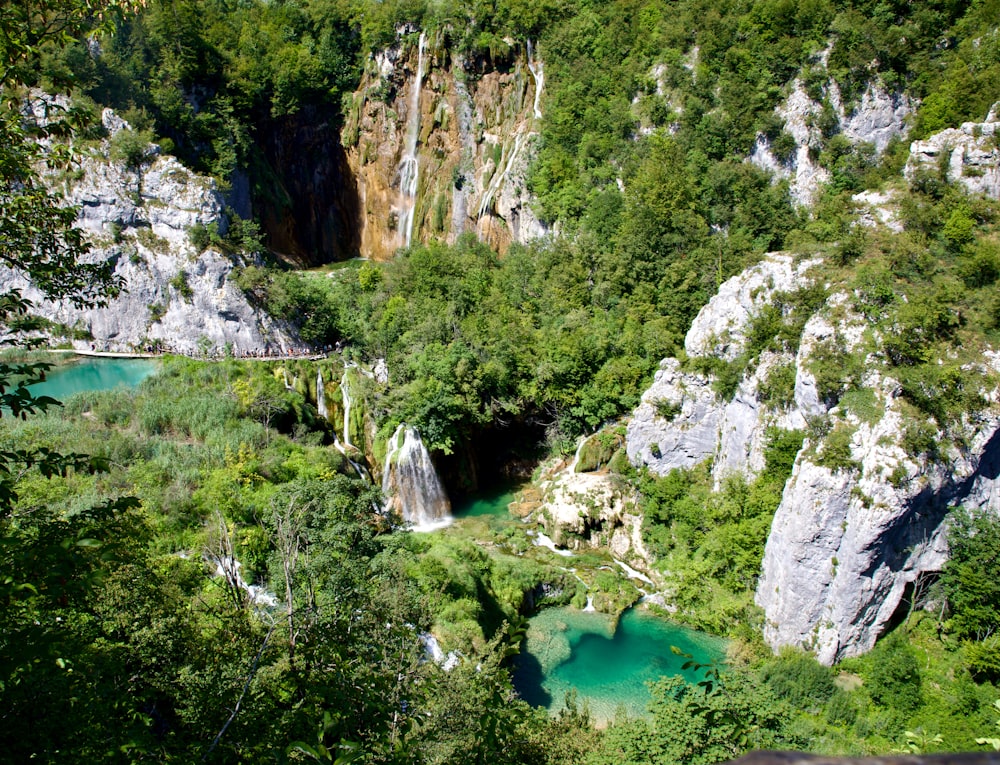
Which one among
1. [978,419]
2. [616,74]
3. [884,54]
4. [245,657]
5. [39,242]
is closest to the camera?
[39,242]

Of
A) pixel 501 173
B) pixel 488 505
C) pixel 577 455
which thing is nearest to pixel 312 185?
pixel 501 173

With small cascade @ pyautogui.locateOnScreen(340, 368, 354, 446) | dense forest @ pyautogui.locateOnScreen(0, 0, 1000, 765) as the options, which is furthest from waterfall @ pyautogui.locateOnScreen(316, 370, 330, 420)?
small cascade @ pyautogui.locateOnScreen(340, 368, 354, 446)

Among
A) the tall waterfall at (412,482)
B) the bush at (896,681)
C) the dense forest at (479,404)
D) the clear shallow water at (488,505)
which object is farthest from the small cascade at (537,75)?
the bush at (896,681)

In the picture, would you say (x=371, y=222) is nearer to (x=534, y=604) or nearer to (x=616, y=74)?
(x=616, y=74)

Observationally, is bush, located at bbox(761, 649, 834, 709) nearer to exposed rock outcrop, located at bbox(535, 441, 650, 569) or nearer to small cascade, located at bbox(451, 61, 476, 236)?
exposed rock outcrop, located at bbox(535, 441, 650, 569)

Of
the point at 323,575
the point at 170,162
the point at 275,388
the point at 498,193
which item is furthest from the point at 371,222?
the point at 323,575

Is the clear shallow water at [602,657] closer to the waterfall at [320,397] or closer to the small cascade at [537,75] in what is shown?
the waterfall at [320,397]

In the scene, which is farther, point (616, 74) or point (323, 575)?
point (616, 74)
